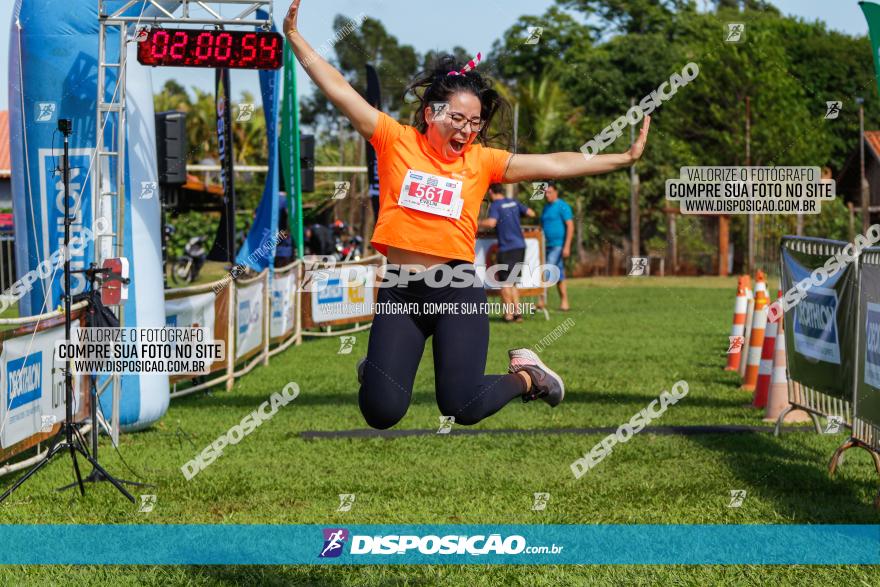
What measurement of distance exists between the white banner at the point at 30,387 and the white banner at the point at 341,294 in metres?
8.60

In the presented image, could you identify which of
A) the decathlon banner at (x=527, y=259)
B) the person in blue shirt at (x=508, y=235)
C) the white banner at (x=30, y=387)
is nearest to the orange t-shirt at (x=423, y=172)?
the white banner at (x=30, y=387)

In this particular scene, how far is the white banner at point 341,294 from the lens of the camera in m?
16.6

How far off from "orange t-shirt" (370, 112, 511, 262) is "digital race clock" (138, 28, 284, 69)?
10.7 ft

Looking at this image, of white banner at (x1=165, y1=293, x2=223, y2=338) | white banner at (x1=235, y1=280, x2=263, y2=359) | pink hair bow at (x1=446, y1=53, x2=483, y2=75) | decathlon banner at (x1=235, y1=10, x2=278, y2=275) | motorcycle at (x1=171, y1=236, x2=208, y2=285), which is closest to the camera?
pink hair bow at (x1=446, y1=53, x2=483, y2=75)

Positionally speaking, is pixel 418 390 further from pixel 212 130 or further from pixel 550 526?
pixel 212 130

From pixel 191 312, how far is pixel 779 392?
5.73m

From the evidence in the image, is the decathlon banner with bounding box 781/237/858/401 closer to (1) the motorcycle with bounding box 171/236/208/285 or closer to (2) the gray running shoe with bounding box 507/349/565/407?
(2) the gray running shoe with bounding box 507/349/565/407

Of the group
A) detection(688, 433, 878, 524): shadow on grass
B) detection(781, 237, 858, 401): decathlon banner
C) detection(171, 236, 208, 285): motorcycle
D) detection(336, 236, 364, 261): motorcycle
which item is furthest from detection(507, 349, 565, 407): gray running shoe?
detection(171, 236, 208, 285): motorcycle

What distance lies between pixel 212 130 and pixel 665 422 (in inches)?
1912

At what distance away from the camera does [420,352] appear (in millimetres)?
4859

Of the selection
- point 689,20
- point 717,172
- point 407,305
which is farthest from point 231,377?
point 689,20

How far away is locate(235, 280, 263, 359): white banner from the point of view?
12430mm

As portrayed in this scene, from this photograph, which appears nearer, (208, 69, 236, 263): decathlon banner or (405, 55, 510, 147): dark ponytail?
(405, 55, 510, 147): dark ponytail

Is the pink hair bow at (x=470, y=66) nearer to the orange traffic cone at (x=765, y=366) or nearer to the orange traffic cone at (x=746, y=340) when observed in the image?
the orange traffic cone at (x=765, y=366)
